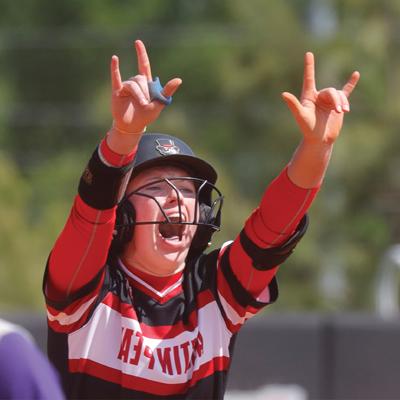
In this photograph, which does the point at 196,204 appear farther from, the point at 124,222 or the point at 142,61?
the point at 142,61

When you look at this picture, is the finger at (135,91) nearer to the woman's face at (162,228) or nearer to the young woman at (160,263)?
the young woman at (160,263)

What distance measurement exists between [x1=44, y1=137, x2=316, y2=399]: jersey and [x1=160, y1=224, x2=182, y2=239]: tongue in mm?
159

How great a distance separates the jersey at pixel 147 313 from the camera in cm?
409

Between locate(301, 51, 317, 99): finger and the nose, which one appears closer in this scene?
locate(301, 51, 317, 99): finger

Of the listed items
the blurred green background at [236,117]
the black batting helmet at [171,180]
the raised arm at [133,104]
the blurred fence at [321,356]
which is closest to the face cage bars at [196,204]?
the black batting helmet at [171,180]

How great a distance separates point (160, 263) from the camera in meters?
4.28

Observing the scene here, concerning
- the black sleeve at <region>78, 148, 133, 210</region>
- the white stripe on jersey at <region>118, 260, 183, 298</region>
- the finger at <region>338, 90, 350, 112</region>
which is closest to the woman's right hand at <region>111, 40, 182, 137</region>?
the black sleeve at <region>78, 148, 133, 210</region>

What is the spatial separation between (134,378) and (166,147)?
2.49 ft

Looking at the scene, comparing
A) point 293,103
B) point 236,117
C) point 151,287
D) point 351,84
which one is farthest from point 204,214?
point 236,117

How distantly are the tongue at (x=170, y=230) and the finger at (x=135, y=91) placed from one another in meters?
0.57

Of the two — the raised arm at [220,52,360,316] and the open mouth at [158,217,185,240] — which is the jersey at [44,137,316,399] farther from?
the open mouth at [158,217,185,240]

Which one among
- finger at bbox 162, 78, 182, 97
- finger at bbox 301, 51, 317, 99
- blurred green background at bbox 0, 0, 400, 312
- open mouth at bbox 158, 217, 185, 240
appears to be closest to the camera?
finger at bbox 162, 78, 182, 97

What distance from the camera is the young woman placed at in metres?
4.05

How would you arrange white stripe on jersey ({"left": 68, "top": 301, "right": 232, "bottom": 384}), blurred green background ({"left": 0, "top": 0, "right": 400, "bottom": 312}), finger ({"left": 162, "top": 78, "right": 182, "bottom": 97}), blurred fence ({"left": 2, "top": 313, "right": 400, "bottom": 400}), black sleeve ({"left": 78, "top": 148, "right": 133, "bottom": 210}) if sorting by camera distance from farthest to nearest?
blurred green background ({"left": 0, "top": 0, "right": 400, "bottom": 312}) < blurred fence ({"left": 2, "top": 313, "right": 400, "bottom": 400}) < white stripe on jersey ({"left": 68, "top": 301, "right": 232, "bottom": 384}) < black sleeve ({"left": 78, "top": 148, "right": 133, "bottom": 210}) < finger ({"left": 162, "top": 78, "right": 182, "bottom": 97})
